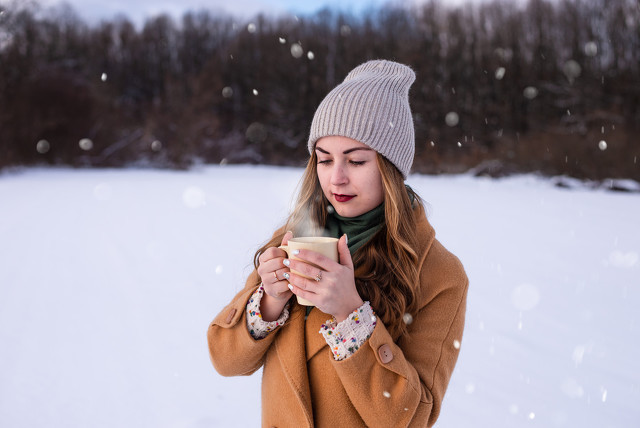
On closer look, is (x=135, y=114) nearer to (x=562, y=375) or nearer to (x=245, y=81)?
(x=245, y=81)

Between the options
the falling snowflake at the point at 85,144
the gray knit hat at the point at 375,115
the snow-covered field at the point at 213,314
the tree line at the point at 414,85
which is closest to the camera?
the gray knit hat at the point at 375,115

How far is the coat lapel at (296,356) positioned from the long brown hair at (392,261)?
0.23 metres

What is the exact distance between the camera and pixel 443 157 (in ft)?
62.6

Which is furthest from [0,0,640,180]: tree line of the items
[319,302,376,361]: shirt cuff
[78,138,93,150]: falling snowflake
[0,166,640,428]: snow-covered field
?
[319,302,376,361]: shirt cuff

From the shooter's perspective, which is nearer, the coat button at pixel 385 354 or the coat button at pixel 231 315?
the coat button at pixel 385 354

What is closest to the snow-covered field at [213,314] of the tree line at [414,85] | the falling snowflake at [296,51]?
the tree line at [414,85]

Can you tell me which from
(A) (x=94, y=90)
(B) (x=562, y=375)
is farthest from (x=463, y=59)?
(B) (x=562, y=375)

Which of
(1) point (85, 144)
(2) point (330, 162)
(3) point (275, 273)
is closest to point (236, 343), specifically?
(3) point (275, 273)

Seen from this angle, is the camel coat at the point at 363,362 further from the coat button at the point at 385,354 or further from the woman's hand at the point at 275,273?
the woman's hand at the point at 275,273

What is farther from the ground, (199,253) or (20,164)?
(199,253)

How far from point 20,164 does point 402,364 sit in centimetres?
2317

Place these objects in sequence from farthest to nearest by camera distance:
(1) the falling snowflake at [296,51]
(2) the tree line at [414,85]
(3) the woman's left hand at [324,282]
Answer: (1) the falling snowflake at [296,51], (2) the tree line at [414,85], (3) the woman's left hand at [324,282]

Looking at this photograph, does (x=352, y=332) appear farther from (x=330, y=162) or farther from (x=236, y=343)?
(x=330, y=162)

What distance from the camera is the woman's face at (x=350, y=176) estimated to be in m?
1.56
